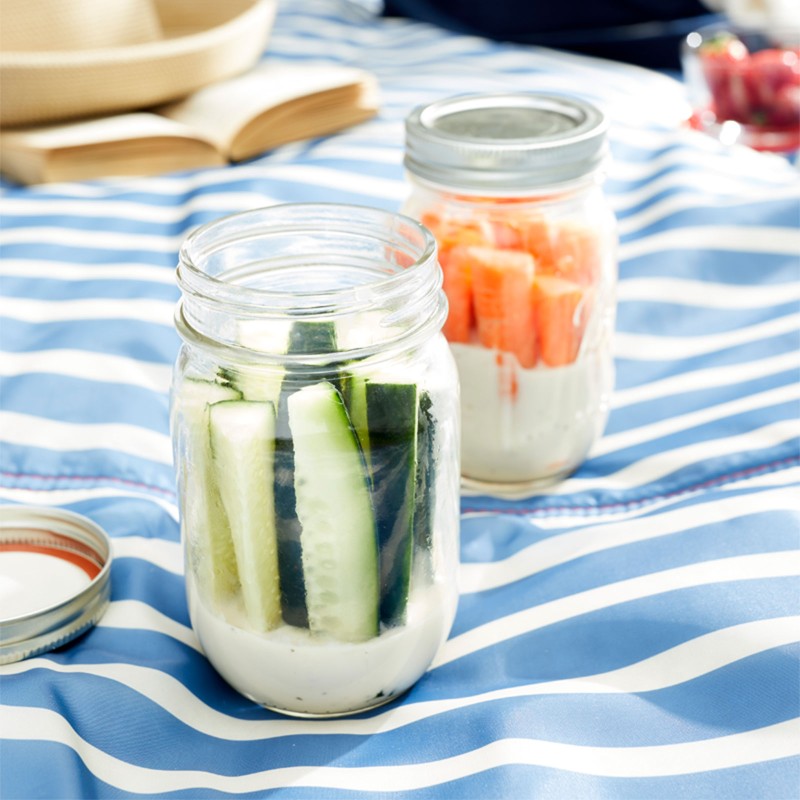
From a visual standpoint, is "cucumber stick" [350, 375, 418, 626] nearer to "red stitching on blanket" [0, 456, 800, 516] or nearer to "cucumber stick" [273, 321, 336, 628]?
"cucumber stick" [273, 321, 336, 628]

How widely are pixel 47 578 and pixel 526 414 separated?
33 centimetres

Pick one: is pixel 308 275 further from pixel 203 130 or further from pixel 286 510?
pixel 203 130

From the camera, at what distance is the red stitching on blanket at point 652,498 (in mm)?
802

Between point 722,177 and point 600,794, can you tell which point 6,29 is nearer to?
point 722,177

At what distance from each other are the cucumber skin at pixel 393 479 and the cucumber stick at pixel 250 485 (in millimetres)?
49

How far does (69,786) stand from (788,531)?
1.39 feet

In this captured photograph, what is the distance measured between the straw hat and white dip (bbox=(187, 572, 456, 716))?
2.77 ft

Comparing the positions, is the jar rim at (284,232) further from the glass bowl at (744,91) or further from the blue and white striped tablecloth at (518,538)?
the glass bowl at (744,91)

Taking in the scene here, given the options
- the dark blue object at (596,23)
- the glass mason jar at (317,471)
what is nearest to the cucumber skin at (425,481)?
the glass mason jar at (317,471)

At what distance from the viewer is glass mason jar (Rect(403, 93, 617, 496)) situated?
2.42 ft

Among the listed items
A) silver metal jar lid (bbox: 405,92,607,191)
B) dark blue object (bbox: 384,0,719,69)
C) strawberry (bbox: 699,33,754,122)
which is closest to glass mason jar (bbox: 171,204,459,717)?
silver metal jar lid (bbox: 405,92,607,191)

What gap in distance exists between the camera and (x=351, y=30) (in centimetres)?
183

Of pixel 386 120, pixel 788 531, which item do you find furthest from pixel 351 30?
pixel 788 531

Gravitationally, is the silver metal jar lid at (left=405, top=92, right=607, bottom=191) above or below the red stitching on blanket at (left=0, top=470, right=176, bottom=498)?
above
